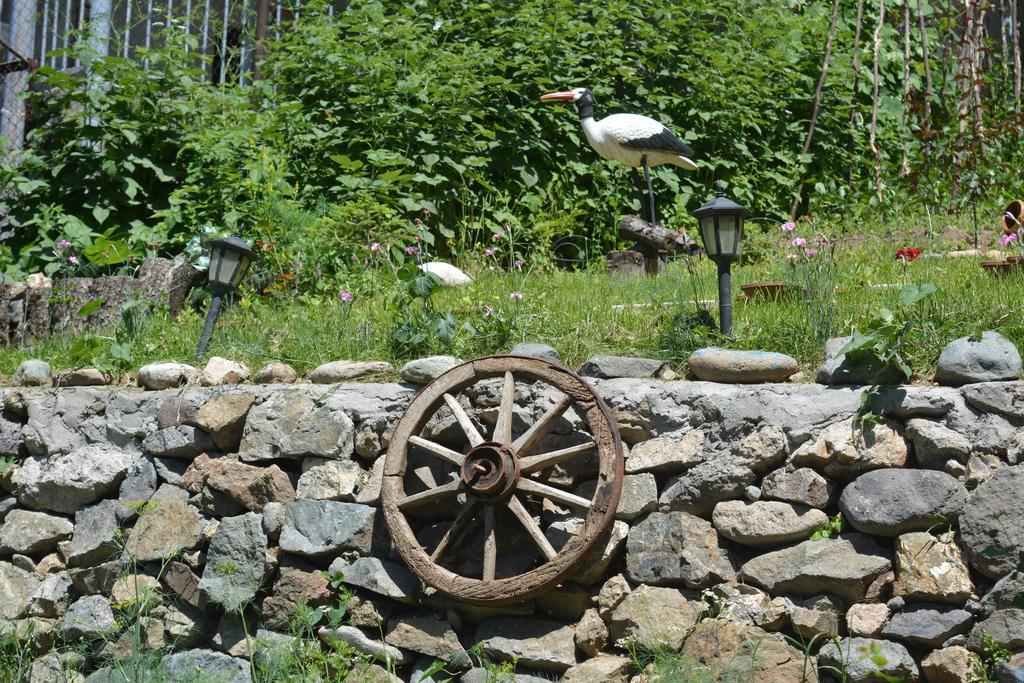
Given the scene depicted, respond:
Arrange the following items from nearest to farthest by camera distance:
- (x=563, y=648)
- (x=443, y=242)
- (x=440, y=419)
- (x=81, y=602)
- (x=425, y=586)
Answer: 1. (x=563, y=648)
2. (x=425, y=586)
3. (x=440, y=419)
4. (x=81, y=602)
5. (x=443, y=242)

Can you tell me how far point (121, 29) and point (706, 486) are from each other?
6549mm

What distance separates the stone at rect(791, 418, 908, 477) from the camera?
3.14m

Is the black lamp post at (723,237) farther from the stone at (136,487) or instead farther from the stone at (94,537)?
the stone at (94,537)

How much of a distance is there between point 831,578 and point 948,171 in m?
4.60

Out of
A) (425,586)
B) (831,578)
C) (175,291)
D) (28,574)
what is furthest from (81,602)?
(831,578)

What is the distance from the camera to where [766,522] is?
10.5 ft

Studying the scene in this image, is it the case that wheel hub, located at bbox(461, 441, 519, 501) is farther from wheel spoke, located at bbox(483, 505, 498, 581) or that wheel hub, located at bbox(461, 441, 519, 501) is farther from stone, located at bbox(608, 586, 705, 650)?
stone, located at bbox(608, 586, 705, 650)

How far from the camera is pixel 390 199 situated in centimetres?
597

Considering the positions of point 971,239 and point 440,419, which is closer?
point 440,419

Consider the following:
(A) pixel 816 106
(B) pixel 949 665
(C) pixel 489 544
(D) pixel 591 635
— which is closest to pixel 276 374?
(C) pixel 489 544

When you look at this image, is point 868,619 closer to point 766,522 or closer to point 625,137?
point 766,522

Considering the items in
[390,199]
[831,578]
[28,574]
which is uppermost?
[390,199]

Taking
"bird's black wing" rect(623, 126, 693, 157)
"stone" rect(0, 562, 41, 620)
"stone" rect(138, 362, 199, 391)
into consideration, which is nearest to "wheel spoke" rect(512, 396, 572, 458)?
"stone" rect(138, 362, 199, 391)

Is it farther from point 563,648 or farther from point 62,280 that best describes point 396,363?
point 62,280
